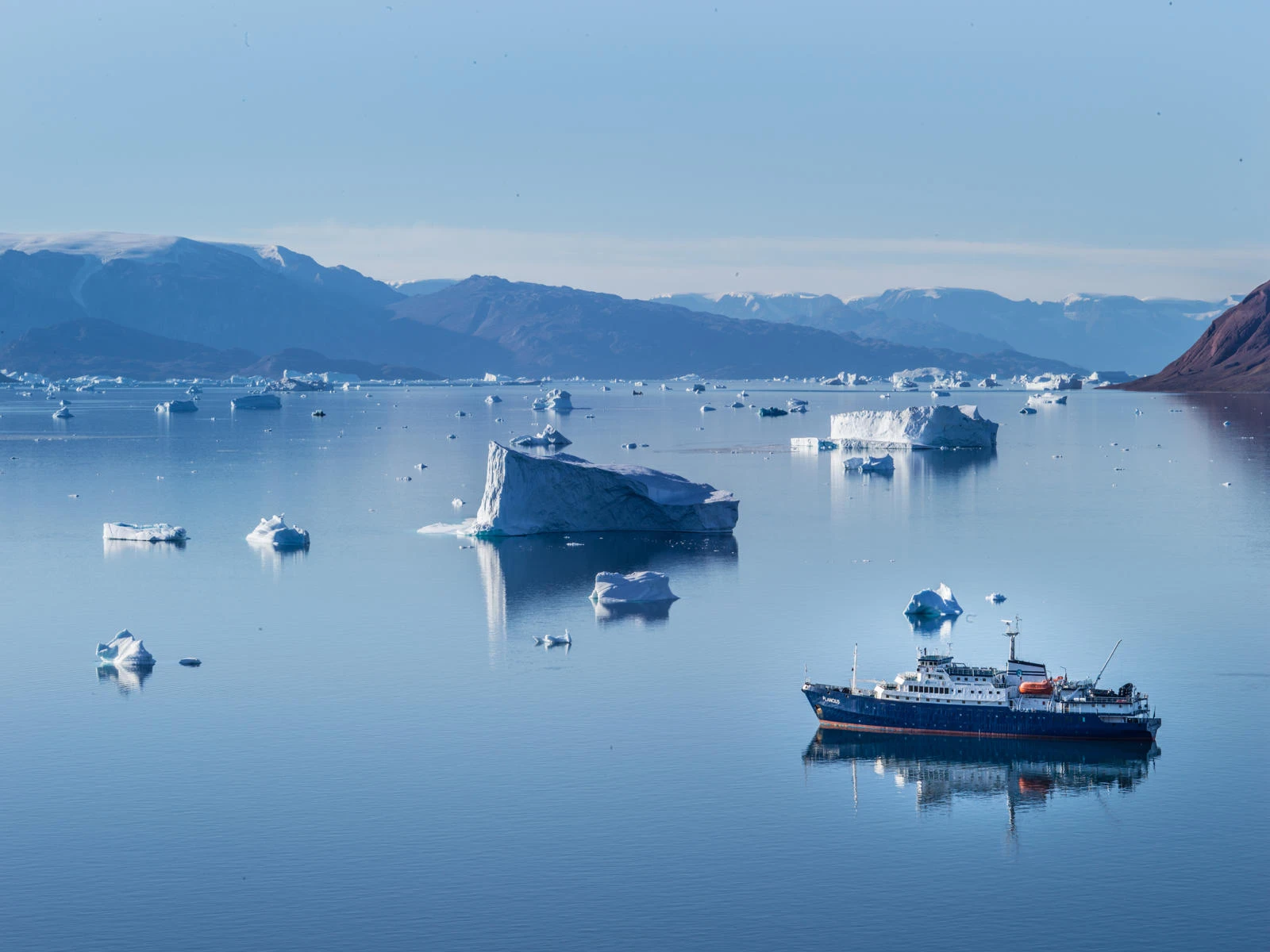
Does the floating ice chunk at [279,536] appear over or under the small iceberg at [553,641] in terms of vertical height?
over

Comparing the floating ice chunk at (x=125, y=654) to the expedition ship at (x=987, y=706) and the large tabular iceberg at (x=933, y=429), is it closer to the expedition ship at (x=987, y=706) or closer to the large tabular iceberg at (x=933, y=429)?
the expedition ship at (x=987, y=706)

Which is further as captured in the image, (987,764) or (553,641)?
(553,641)

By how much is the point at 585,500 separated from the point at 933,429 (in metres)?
56.2

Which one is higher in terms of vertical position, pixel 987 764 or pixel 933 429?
pixel 933 429

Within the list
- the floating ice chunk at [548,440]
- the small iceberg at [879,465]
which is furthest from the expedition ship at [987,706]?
the floating ice chunk at [548,440]

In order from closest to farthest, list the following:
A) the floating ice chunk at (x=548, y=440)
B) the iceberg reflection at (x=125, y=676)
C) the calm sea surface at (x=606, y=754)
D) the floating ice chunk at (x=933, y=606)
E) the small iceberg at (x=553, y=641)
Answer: the calm sea surface at (x=606, y=754) → the iceberg reflection at (x=125, y=676) → the small iceberg at (x=553, y=641) → the floating ice chunk at (x=933, y=606) → the floating ice chunk at (x=548, y=440)

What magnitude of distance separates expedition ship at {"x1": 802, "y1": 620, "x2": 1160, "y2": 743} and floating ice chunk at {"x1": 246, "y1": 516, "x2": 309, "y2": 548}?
98.9 feet

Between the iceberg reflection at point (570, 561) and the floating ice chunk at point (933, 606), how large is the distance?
23.8 ft

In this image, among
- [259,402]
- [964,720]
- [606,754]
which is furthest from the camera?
[259,402]

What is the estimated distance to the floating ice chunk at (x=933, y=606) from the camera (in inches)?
1598

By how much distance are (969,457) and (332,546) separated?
2249 inches

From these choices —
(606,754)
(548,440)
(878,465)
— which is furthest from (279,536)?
(548,440)

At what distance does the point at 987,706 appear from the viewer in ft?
100

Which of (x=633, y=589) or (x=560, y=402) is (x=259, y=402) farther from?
(x=633, y=589)
